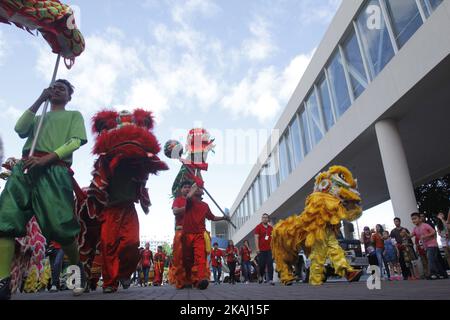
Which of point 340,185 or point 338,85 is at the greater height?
point 338,85

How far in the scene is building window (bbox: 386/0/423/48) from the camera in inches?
346

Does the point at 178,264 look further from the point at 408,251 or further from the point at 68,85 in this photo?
the point at 408,251

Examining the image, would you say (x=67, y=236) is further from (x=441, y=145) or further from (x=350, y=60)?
(x=441, y=145)

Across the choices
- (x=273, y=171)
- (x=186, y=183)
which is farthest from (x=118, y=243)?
(x=273, y=171)

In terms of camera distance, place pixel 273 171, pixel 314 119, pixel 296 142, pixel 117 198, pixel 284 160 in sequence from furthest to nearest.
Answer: pixel 273 171 < pixel 284 160 < pixel 296 142 < pixel 314 119 < pixel 117 198

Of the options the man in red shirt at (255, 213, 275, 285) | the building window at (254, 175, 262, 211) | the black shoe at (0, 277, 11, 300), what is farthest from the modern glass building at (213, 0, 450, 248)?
the building window at (254, 175, 262, 211)

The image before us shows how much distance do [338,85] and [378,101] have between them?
11.1 feet

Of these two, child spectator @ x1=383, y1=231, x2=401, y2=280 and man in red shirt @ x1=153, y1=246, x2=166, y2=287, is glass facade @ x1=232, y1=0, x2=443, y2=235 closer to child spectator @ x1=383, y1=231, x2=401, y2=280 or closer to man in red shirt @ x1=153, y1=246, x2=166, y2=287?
child spectator @ x1=383, y1=231, x2=401, y2=280

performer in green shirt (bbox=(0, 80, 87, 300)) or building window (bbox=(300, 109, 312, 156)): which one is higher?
building window (bbox=(300, 109, 312, 156))

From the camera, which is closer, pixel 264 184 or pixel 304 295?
pixel 304 295

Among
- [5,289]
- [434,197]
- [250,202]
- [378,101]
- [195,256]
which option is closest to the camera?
[5,289]

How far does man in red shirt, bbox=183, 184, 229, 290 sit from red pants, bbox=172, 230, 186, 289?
6.7 inches

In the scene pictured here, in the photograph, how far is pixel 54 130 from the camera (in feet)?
12.9

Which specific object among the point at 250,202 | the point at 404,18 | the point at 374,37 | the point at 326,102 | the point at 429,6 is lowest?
the point at 429,6
